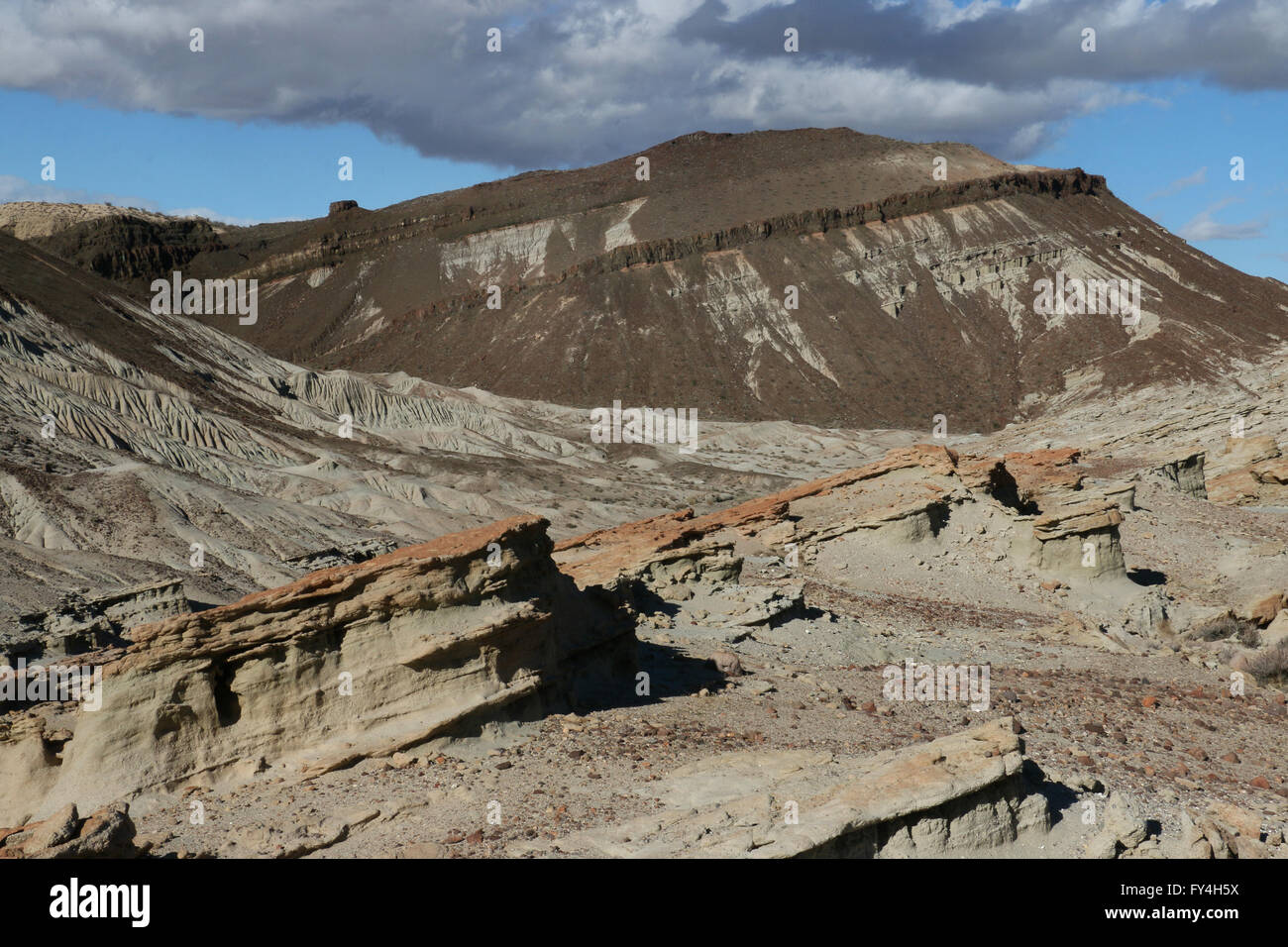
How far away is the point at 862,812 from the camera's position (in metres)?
8.38

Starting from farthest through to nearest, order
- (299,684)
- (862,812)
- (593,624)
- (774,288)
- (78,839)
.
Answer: (774,288)
(593,624)
(299,684)
(862,812)
(78,839)

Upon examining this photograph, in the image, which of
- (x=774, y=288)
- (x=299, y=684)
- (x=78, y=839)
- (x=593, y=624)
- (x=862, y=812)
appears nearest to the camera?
(x=78, y=839)

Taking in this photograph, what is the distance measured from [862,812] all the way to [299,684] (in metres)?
5.69

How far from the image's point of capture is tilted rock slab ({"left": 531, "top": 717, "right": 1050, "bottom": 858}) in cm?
819

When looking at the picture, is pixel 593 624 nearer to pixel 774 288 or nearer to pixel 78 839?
pixel 78 839

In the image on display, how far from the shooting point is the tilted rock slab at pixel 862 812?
819 cm

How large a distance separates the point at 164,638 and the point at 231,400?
208ft

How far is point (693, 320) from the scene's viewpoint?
355ft

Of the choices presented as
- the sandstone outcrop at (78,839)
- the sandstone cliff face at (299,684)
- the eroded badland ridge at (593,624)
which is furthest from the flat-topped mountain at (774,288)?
the sandstone outcrop at (78,839)

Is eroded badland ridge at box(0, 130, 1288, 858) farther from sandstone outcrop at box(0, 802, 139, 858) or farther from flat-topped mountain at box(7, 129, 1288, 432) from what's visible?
flat-topped mountain at box(7, 129, 1288, 432)

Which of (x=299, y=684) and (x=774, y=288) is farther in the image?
(x=774, y=288)

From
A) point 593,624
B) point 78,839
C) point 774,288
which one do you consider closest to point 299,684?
point 78,839

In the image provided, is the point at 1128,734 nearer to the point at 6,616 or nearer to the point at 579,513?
the point at 6,616
